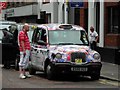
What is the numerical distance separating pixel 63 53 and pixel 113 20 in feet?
32.3

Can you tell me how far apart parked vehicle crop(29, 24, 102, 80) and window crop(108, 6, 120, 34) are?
7.43 meters

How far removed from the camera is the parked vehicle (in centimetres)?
1512

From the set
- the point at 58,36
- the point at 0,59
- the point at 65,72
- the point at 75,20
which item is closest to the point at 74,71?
the point at 65,72

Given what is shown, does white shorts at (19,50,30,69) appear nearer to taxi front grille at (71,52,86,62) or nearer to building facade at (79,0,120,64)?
taxi front grille at (71,52,86,62)

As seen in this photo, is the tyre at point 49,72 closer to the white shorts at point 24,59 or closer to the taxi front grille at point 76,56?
the taxi front grille at point 76,56

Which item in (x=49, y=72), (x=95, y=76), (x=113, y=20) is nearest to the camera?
(x=49, y=72)

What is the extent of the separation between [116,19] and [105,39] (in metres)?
1.46

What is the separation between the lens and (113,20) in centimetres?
2445

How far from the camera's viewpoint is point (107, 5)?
24703 millimetres

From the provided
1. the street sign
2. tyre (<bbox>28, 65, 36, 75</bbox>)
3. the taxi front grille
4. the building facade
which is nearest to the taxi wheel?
the taxi front grille

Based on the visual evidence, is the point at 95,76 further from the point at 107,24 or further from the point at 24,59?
the point at 107,24

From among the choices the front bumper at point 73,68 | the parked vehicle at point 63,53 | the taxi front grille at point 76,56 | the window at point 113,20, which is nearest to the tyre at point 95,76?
the parked vehicle at point 63,53

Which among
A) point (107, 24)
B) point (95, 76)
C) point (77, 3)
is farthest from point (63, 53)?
point (77, 3)

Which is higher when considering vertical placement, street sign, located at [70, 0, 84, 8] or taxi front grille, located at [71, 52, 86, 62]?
street sign, located at [70, 0, 84, 8]
